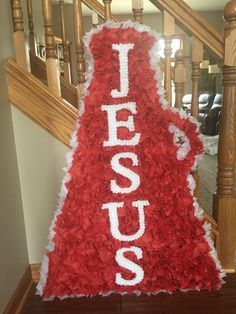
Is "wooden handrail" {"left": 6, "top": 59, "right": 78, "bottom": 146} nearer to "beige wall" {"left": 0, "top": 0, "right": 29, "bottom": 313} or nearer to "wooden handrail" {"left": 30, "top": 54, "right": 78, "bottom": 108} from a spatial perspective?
"beige wall" {"left": 0, "top": 0, "right": 29, "bottom": 313}

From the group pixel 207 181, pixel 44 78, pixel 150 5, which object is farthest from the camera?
pixel 150 5

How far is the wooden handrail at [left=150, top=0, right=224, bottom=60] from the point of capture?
1.08m

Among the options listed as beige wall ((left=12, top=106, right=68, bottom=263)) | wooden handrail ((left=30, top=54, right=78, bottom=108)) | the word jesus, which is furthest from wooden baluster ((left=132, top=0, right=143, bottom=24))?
wooden handrail ((left=30, top=54, right=78, bottom=108))

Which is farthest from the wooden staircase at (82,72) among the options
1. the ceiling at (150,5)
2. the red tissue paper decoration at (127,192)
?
the ceiling at (150,5)

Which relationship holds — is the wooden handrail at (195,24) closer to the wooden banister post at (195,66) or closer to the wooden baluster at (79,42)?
the wooden banister post at (195,66)

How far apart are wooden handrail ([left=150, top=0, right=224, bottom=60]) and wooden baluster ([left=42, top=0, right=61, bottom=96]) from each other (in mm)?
405

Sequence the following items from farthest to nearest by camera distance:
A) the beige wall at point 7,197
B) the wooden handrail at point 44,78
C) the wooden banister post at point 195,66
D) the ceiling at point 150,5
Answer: the ceiling at point 150,5
the wooden handrail at point 44,78
the wooden banister post at point 195,66
the beige wall at point 7,197

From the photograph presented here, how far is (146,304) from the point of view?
110 centimetres

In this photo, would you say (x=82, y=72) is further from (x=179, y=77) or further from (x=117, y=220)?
(x=117, y=220)

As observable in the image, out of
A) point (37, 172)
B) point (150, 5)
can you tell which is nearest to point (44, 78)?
point (37, 172)

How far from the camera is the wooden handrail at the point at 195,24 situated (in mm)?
1077

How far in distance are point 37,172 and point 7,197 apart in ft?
0.56

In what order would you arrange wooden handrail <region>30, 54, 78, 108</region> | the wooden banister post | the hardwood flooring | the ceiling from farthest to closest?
the ceiling → the hardwood flooring → wooden handrail <region>30, 54, 78, 108</region> → the wooden banister post

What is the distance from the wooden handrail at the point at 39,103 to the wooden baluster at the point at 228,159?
0.62 metres
